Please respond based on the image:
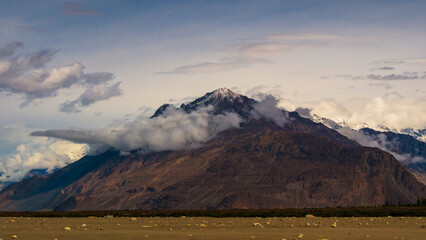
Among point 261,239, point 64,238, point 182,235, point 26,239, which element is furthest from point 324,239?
point 26,239

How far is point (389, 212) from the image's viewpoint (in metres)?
112

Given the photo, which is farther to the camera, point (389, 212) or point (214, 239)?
point (389, 212)

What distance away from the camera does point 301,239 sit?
1578 inches

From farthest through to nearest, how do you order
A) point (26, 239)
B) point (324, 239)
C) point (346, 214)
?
point (346, 214) < point (26, 239) < point (324, 239)

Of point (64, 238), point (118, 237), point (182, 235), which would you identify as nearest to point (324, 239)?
point (182, 235)

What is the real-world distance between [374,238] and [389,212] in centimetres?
7470

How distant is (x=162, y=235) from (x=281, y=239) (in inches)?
378

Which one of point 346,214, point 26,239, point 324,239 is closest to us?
point 324,239

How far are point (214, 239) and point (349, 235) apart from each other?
10.7 meters

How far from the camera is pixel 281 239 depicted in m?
39.9

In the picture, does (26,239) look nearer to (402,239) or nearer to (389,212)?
(402,239)

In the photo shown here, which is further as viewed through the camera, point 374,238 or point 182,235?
point 182,235

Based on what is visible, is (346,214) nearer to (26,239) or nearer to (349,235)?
(349,235)

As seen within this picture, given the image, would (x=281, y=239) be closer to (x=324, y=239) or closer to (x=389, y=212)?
(x=324, y=239)
